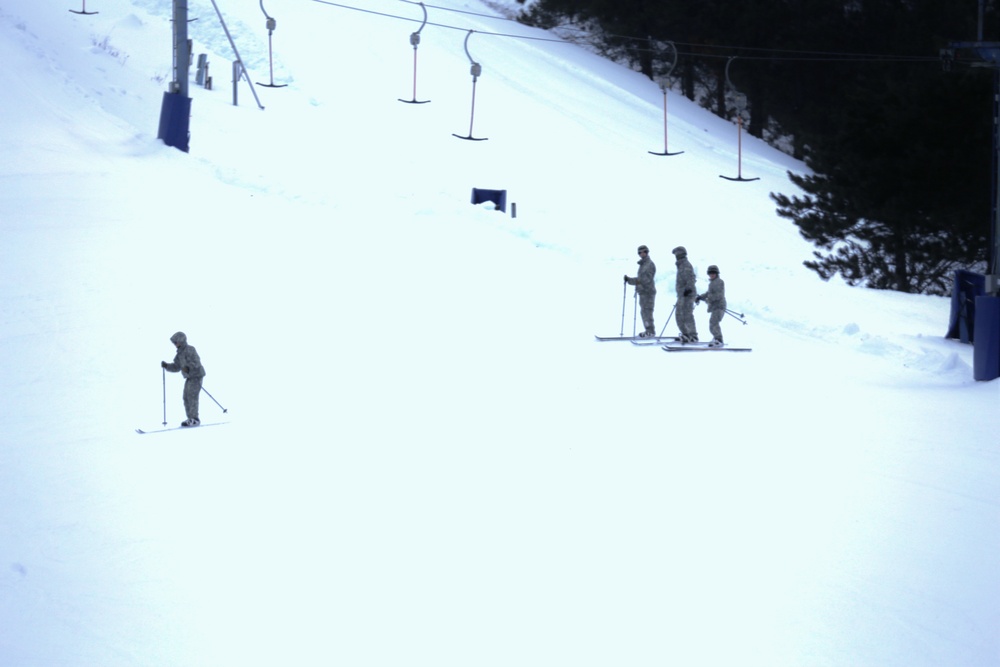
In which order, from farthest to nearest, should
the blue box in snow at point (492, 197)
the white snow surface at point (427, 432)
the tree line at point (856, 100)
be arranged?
the blue box in snow at point (492, 197) → the tree line at point (856, 100) → the white snow surface at point (427, 432)

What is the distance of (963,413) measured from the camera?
12.6 meters

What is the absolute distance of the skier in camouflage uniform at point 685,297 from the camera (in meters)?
15.1

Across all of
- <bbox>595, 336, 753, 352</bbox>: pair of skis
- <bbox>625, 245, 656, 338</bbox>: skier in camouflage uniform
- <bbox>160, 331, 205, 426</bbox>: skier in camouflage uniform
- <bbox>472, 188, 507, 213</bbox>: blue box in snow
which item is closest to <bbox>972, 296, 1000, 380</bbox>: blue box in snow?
<bbox>595, 336, 753, 352</bbox>: pair of skis

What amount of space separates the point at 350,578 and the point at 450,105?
22.3 m

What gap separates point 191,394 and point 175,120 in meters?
11.7

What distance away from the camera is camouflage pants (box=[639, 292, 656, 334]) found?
51.1 ft

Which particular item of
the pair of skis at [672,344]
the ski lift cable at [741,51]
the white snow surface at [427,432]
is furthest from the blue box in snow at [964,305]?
the ski lift cable at [741,51]

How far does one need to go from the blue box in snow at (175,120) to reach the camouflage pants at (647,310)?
1010 centimetres

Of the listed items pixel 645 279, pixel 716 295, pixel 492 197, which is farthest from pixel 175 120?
pixel 716 295

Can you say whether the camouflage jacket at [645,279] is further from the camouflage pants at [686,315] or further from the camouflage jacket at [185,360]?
the camouflage jacket at [185,360]

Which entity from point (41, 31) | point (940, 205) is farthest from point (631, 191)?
point (41, 31)

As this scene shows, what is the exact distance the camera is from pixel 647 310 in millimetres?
15648

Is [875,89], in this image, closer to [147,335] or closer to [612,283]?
[612,283]

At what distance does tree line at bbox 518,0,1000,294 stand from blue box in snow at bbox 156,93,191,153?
10.3 metres
